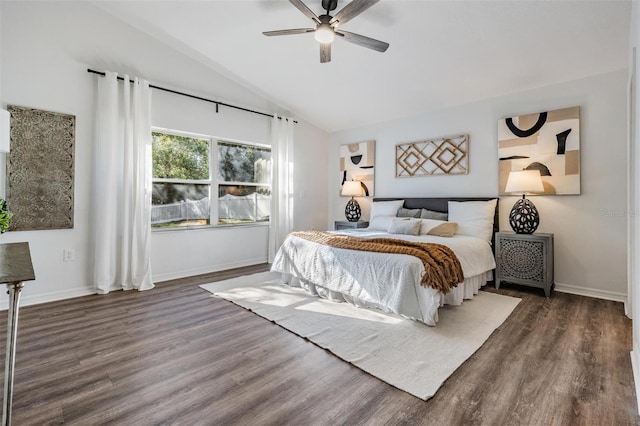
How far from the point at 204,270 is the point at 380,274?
2.84m

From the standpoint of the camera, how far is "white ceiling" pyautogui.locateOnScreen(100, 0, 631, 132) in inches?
110

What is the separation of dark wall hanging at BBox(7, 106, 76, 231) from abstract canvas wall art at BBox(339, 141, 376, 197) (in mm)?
4039

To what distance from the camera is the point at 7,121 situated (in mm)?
1848

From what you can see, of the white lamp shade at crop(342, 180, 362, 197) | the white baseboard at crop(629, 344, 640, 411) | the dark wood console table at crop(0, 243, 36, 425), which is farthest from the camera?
the white lamp shade at crop(342, 180, 362, 197)

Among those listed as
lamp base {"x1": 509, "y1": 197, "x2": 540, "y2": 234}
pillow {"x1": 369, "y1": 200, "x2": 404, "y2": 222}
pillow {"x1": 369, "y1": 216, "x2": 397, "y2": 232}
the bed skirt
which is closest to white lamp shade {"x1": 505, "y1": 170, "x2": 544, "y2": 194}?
lamp base {"x1": 509, "y1": 197, "x2": 540, "y2": 234}

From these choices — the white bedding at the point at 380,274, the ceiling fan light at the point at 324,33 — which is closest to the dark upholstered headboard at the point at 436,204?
the white bedding at the point at 380,274

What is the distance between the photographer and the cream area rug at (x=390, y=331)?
1.92 m

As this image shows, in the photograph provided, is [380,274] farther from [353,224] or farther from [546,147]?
[546,147]

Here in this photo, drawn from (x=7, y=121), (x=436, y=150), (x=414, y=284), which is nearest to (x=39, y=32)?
(x=7, y=121)

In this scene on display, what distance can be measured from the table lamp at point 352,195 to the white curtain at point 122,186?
9.99ft

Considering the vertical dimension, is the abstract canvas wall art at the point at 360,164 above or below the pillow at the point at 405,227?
above

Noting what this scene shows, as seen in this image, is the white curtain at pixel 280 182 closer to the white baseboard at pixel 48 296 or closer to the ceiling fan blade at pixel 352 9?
the white baseboard at pixel 48 296

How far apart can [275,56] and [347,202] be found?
2.84 metres

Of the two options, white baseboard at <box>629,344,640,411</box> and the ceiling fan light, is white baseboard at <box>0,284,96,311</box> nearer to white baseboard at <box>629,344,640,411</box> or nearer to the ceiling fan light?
the ceiling fan light
